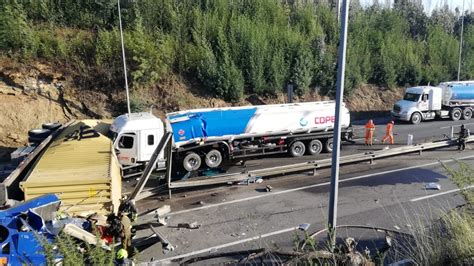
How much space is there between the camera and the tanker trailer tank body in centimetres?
1584

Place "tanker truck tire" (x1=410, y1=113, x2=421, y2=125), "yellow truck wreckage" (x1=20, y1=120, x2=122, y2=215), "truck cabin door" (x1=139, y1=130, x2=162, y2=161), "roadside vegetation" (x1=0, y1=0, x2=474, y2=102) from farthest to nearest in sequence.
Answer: "tanker truck tire" (x1=410, y1=113, x2=421, y2=125) → "roadside vegetation" (x1=0, y1=0, x2=474, y2=102) → "truck cabin door" (x1=139, y1=130, x2=162, y2=161) → "yellow truck wreckage" (x1=20, y1=120, x2=122, y2=215)

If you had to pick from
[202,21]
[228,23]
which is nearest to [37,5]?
[202,21]

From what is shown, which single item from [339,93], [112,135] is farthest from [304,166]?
[339,93]

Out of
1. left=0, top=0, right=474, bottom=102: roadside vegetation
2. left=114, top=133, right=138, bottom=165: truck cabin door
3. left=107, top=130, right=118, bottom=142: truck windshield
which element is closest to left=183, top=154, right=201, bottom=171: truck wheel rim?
left=114, top=133, right=138, bottom=165: truck cabin door

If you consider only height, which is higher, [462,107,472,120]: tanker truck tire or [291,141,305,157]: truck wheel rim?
[462,107,472,120]: tanker truck tire

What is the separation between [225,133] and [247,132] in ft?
3.12

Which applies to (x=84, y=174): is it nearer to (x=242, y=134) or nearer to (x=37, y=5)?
(x=242, y=134)

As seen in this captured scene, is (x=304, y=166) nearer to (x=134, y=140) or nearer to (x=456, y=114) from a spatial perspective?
(x=134, y=140)

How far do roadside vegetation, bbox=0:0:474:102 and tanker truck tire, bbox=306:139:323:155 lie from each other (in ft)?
34.0

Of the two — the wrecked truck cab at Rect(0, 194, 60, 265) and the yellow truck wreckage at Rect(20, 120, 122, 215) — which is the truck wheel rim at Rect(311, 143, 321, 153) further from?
the wrecked truck cab at Rect(0, 194, 60, 265)

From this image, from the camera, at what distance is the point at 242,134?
1658 centimetres

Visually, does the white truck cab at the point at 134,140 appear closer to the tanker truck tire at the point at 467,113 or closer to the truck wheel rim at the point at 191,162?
the truck wheel rim at the point at 191,162

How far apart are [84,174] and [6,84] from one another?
15020mm

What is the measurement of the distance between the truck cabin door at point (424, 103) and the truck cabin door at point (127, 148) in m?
18.7
